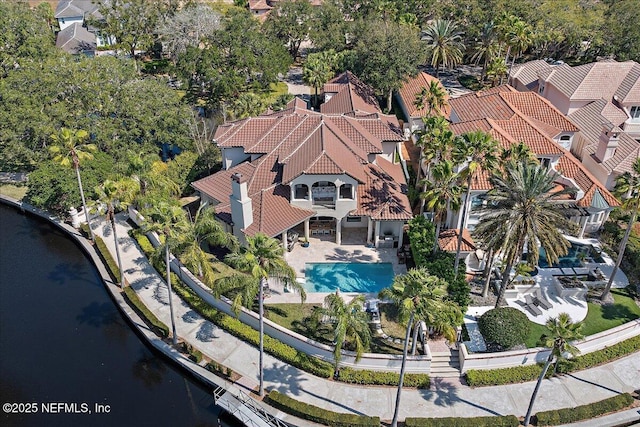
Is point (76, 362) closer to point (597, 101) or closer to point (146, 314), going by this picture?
point (146, 314)

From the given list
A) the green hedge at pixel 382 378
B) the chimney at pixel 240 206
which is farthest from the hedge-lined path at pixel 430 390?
the chimney at pixel 240 206

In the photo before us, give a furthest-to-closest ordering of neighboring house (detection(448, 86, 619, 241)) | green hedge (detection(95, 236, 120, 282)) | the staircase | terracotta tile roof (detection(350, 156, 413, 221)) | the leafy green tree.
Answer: the leafy green tree
neighboring house (detection(448, 86, 619, 241))
terracotta tile roof (detection(350, 156, 413, 221))
green hedge (detection(95, 236, 120, 282))
the staircase

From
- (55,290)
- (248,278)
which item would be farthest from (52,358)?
(248,278)

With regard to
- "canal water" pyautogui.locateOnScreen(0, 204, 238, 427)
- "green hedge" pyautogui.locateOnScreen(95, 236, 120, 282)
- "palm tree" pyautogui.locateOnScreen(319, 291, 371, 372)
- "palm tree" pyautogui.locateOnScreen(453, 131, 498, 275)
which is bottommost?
"canal water" pyautogui.locateOnScreen(0, 204, 238, 427)

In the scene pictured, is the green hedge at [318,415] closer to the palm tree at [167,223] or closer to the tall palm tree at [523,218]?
the palm tree at [167,223]

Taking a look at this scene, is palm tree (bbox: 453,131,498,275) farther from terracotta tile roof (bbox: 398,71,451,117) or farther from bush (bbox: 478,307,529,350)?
terracotta tile roof (bbox: 398,71,451,117)

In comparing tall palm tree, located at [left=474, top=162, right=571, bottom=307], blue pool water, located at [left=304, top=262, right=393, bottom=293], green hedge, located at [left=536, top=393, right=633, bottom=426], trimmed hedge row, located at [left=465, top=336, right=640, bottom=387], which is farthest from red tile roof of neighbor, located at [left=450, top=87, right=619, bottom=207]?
green hedge, located at [left=536, top=393, right=633, bottom=426]
